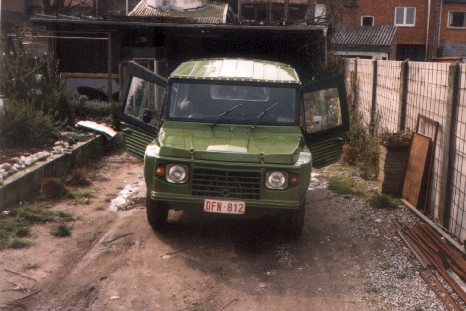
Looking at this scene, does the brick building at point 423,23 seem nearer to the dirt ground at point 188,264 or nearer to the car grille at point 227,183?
the dirt ground at point 188,264

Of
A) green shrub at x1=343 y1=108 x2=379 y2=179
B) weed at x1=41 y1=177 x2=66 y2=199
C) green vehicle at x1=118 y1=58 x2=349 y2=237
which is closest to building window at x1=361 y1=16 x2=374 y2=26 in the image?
green shrub at x1=343 y1=108 x2=379 y2=179

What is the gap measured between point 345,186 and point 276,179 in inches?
139

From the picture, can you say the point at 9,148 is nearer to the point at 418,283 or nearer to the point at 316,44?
the point at 418,283

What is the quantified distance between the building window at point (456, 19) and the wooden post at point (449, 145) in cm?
3802

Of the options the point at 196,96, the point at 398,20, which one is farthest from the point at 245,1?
the point at 196,96

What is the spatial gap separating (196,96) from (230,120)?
542 mm

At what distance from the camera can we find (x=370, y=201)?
8.81 metres

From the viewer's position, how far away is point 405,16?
4303cm

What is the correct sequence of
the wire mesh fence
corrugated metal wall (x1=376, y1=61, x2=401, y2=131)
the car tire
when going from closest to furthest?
1. the wire mesh fence
2. the car tire
3. corrugated metal wall (x1=376, y1=61, x2=401, y2=131)

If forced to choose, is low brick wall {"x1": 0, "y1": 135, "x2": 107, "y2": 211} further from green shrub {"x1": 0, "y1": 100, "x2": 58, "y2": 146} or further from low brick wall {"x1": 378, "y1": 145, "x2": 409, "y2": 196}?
low brick wall {"x1": 378, "y1": 145, "x2": 409, "y2": 196}

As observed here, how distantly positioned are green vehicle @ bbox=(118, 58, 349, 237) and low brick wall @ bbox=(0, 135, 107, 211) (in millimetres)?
1625

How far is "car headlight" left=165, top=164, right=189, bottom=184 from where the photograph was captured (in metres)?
6.49

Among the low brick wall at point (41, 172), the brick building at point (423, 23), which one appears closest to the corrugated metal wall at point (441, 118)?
the low brick wall at point (41, 172)

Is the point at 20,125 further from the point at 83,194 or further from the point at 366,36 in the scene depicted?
the point at 366,36
